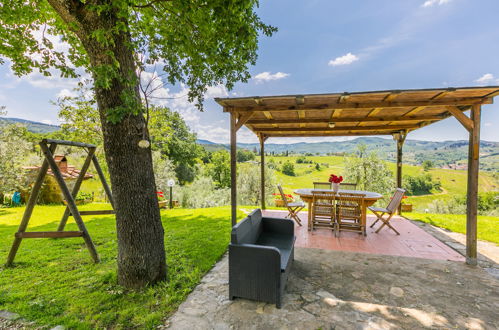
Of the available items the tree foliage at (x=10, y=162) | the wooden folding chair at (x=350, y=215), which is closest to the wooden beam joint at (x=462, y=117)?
the wooden folding chair at (x=350, y=215)

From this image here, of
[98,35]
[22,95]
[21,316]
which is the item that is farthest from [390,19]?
[22,95]

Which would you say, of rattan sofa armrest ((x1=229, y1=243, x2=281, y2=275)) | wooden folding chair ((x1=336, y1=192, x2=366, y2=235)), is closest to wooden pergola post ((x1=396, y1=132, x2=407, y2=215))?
wooden folding chair ((x1=336, y1=192, x2=366, y2=235))

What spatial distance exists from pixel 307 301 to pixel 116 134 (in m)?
2.90

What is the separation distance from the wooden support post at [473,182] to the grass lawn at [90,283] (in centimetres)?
408

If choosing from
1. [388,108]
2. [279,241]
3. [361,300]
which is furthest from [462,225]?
[279,241]

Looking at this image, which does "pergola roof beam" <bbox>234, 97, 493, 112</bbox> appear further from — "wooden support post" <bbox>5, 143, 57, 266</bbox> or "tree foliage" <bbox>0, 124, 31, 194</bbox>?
"tree foliage" <bbox>0, 124, 31, 194</bbox>

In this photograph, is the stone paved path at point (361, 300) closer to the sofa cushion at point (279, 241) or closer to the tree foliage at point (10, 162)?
the sofa cushion at point (279, 241)

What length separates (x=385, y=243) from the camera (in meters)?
4.25

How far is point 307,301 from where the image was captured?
7.88 feet

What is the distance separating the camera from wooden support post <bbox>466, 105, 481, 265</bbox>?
3.27 metres

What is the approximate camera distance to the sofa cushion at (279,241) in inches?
111

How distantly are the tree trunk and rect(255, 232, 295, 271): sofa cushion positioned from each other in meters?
1.48

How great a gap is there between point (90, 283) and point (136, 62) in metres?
2.90

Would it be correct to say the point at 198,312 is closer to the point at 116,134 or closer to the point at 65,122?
the point at 116,134
